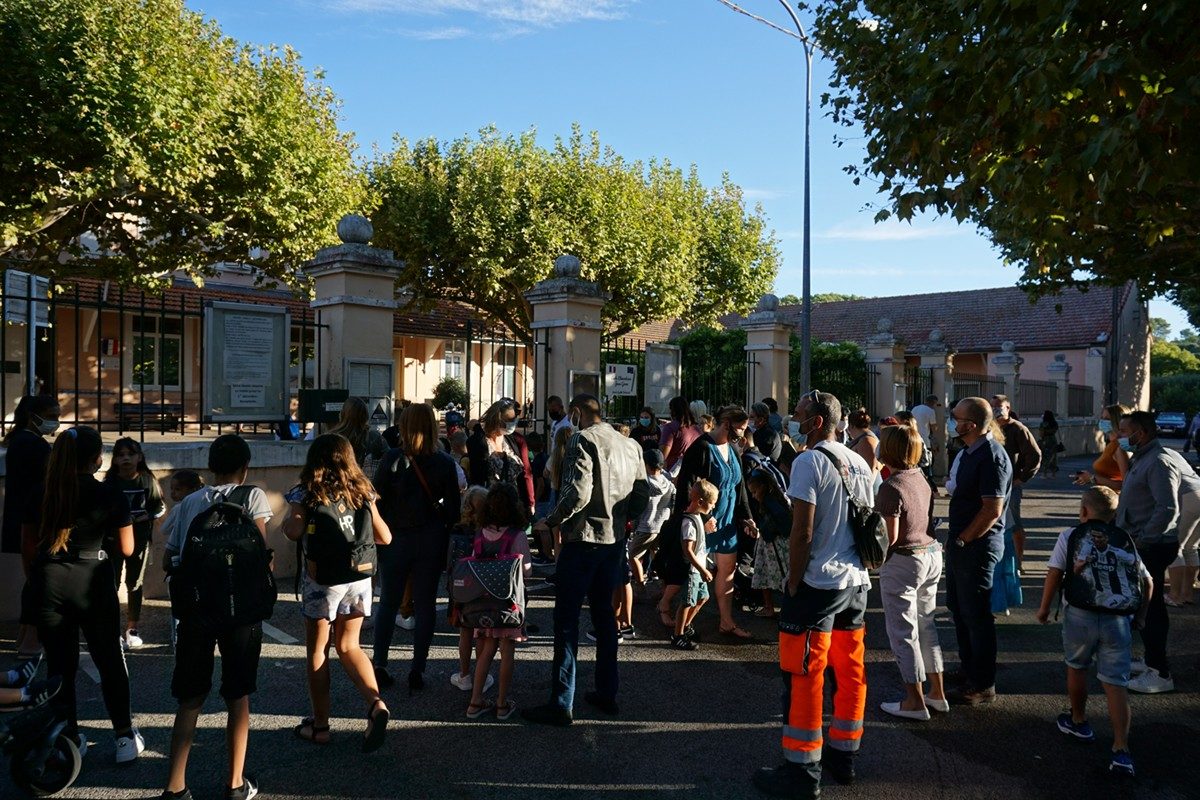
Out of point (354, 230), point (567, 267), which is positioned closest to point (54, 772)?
point (354, 230)

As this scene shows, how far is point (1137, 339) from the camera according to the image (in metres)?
34.3

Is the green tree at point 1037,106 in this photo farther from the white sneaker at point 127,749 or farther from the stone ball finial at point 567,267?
the white sneaker at point 127,749

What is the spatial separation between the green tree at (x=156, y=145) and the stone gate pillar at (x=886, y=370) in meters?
10.6

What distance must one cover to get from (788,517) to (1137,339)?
1396 inches

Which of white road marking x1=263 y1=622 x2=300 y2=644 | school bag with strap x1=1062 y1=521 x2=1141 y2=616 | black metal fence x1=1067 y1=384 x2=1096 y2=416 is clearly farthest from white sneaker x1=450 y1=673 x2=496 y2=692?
black metal fence x1=1067 y1=384 x2=1096 y2=416

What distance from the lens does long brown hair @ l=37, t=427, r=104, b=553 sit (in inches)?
155

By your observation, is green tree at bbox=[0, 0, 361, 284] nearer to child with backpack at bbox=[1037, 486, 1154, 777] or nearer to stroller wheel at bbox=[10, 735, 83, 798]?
stroller wheel at bbox=[10, 735, 83, 798]

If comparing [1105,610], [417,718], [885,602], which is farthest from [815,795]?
[417,718]

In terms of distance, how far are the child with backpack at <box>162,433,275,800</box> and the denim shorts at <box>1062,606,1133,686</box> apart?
4089 mm

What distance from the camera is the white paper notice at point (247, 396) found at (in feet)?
25.4

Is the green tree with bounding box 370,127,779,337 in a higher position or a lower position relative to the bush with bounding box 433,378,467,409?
higher

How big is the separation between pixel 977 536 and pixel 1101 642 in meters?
0.87

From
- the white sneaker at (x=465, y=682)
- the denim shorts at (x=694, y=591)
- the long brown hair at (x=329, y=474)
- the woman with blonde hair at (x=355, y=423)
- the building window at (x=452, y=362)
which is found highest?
the building window at (x=452, y=362)

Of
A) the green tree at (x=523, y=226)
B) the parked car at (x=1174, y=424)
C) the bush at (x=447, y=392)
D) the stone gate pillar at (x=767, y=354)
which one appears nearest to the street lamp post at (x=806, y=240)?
the stone gate pillar at (x=767, y=354)
